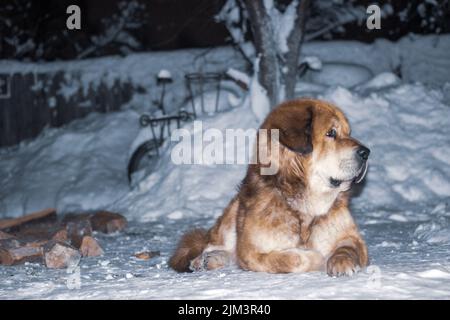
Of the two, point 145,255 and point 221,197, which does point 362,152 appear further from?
point 221,197

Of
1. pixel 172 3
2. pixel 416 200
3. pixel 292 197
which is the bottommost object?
pixel 416 200

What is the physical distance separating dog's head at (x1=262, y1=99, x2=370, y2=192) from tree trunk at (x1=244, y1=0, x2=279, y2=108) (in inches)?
222

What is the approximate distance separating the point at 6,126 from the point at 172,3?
16.0 feet

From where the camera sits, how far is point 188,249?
15.9 feet

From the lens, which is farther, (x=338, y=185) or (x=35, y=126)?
(x=35, y=126)

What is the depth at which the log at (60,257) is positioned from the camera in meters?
5.01

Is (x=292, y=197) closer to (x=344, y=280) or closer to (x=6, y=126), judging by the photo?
(x=344, y=280)

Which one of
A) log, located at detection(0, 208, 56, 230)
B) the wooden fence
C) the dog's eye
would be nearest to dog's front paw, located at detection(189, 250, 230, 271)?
the dog's eye

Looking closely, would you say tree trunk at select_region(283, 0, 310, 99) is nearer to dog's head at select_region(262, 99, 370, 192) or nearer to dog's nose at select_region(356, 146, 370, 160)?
dog's head at select_region(262, 99, 370, 192)

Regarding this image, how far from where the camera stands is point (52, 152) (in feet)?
41.3

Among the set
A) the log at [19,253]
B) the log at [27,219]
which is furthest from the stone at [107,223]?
the log at [19,253]

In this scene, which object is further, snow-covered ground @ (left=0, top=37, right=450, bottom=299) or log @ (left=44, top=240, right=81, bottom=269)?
log @ (left=44, top=240, right=81, bottom=269)

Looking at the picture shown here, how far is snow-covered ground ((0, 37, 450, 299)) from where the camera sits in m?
3.65
